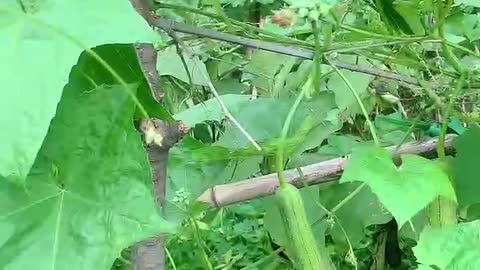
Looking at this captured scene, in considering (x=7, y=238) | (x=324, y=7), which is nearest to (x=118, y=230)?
(x=7, y=238)

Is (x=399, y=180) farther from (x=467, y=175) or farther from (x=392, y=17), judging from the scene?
(x=392, y=17)

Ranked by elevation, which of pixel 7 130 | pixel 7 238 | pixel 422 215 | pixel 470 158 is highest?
pixel 7 130

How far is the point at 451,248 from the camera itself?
0.68 meters

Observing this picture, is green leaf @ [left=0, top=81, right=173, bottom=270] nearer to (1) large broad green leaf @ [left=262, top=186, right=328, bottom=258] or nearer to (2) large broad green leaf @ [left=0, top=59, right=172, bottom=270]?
(2) large broad green leaf @ [left=0, top=59, right=172, bottom=270]

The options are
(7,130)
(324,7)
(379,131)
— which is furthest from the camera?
(379,131)

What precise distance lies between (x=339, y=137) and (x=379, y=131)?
0.06 m

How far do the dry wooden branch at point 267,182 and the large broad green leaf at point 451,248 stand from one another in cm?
28

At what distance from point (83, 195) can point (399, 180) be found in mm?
256

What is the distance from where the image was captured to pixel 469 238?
2.25 feet

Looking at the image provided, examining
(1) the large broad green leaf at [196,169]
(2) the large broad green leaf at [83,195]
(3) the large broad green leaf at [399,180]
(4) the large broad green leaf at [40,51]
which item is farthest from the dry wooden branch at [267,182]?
(4) the large broad green leaf at [40,51]

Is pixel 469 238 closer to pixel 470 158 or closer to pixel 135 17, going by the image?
pixel 470 158

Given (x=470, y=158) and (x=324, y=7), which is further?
(x=470, y=158)

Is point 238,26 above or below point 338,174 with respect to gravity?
above

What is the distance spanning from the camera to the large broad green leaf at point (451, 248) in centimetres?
67
